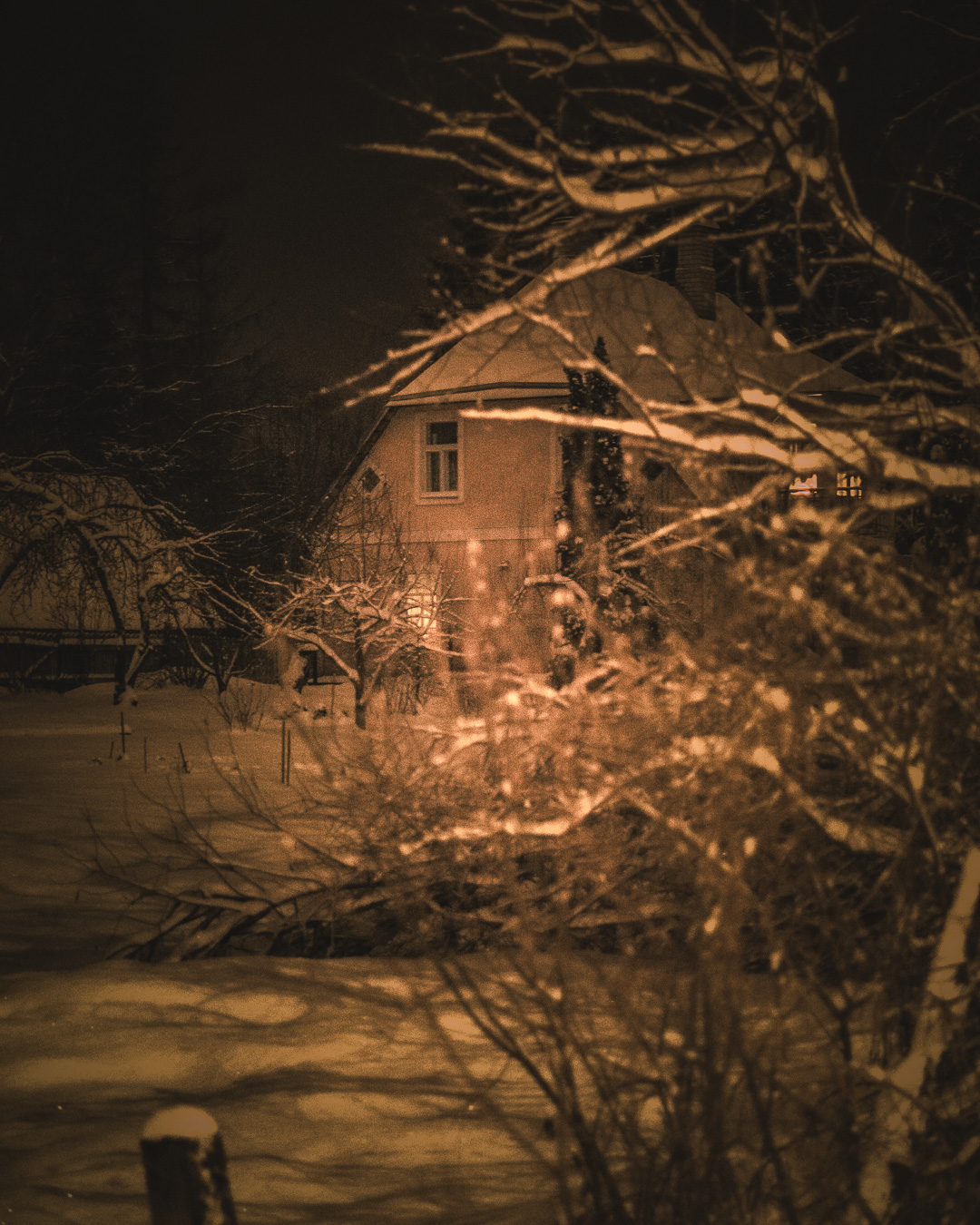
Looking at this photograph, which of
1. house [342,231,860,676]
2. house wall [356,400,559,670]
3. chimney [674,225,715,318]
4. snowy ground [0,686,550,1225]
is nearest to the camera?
snowy ground [0,686,550,1225]

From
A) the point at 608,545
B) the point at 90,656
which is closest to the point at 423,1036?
the point at 608,545

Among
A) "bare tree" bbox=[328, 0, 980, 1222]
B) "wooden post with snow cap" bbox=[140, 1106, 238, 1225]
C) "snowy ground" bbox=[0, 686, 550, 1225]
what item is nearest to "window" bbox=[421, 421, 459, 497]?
"snowy ground" bbox=[0, 686, 550, 1225]

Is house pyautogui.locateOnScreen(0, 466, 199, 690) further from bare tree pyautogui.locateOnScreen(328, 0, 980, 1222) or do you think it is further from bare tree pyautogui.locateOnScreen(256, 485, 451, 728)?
bare tree pyautogui.locateOnScreen(328, 0, 980, 1222)

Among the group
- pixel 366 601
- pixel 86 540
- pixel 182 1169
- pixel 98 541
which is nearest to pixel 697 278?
pixel 366 601

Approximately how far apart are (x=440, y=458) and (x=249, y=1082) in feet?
59.4

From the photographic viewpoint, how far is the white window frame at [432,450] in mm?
21703

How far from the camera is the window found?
865 inches

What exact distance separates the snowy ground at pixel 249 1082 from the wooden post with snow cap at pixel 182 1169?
58.3 inches

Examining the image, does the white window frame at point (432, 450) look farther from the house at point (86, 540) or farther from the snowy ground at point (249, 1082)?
the snowy ground at point (249, 1082)

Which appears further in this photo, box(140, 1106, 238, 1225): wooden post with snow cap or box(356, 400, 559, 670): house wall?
box(356, 400, 559, 670): house wall

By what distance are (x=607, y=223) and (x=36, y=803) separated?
913cm

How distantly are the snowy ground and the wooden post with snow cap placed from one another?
4.86 feet

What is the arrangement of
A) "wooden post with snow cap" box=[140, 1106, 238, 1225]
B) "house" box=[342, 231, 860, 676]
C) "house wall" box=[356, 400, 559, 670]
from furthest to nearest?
1. "house wall" box=[356, 400, 559, 670]
2. "house" box=[342, 231, 860, 676]
3. "wooden post with snow cap" box=[140, 1106, 238, 1225]

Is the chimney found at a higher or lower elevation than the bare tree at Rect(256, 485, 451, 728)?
higher
